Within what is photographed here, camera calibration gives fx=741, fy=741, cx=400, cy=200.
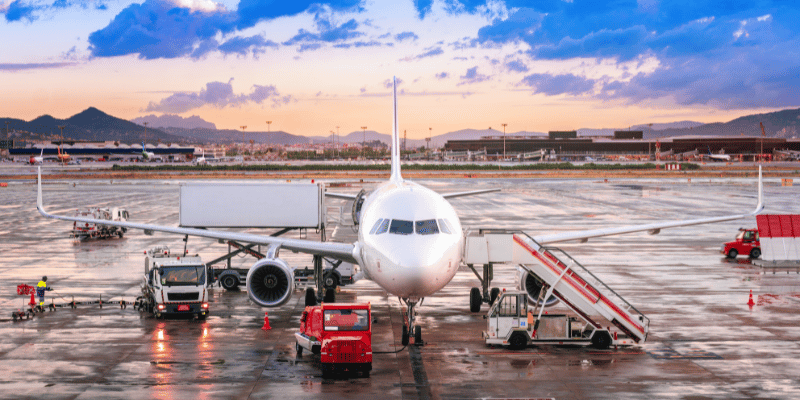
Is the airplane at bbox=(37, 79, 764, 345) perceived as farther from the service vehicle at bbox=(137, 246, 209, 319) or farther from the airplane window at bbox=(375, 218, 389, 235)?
the service vehicle at bbox=(137, 246, 209, 319)

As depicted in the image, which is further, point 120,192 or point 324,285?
point 120,192

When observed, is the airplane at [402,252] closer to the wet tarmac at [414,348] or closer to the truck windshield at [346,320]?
the truck windshield at [346,320]

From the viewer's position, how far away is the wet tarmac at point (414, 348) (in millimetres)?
18531

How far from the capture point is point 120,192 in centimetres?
9544

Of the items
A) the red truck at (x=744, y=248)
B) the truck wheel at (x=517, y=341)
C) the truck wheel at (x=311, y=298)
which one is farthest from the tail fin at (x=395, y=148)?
the red truck at (x=744, y=248)

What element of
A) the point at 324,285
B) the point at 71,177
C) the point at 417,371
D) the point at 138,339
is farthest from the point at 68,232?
the point at 71,177

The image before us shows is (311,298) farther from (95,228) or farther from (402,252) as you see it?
(95,228)

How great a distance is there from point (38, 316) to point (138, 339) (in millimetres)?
6050

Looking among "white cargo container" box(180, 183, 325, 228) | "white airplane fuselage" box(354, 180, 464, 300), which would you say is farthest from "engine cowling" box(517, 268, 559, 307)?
"white cargo container" box(180, 183, 325, 228)

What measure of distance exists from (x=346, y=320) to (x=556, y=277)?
23.4 ft

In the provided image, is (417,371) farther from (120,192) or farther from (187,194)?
(120,192)

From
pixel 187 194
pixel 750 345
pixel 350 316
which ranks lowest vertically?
pixel 750 345

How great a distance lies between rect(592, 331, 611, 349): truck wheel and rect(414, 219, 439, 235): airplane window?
20.4 feet

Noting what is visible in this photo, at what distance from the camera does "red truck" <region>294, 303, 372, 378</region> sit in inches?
769
